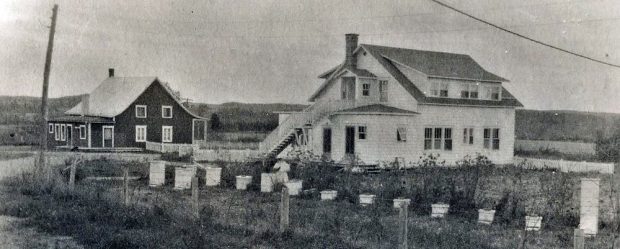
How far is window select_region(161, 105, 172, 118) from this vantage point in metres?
49.5

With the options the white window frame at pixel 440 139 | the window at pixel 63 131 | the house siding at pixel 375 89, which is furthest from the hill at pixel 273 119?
the white window frame at pixel 440 139

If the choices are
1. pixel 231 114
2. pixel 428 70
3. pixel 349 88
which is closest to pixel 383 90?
pixel 349 88

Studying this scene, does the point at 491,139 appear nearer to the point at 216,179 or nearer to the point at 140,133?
the point at 216,179

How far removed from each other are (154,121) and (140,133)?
145 centimetres

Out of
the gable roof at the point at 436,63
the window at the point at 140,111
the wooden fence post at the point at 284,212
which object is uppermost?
the gable roof at the point at 436,63

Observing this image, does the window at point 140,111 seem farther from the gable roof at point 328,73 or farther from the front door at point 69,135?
the gable roof at point 328,73

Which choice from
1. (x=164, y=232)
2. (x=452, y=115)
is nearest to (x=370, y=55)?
(x=452, y=115)

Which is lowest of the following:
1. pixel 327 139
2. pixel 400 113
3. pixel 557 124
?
pixel 327 139

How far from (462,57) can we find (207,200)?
25485 mm

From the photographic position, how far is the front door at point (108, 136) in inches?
1818

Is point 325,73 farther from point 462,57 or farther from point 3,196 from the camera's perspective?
point 3,196

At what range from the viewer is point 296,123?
113 feet

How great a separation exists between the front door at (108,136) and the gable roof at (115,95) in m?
0.94

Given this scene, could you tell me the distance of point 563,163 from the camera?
34938mm
